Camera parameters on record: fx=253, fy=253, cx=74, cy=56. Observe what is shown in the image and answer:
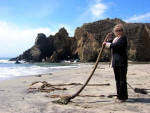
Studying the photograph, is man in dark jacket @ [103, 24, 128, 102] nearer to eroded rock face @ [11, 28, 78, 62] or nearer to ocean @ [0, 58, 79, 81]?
ocean @ [0, 58, 79, 81]

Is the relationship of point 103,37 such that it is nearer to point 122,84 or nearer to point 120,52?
point 120,52

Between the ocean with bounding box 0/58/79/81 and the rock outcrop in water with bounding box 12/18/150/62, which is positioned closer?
the ocean with bounding box 0/58/79/81

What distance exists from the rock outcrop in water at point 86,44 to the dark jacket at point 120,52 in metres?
41.6

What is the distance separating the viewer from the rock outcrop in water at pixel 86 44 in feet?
159

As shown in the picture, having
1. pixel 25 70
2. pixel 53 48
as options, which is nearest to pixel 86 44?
pixel 53 48

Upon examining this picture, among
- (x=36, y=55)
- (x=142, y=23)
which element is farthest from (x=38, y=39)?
(x=142, y=23)

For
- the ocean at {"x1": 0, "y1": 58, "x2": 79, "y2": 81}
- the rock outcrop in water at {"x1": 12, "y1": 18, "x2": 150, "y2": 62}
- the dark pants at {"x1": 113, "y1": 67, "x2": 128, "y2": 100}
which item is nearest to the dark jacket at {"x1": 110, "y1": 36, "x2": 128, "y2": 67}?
the dark pants at {"x1": 113, "y1": 67, "x2": 128, "y2": 100}

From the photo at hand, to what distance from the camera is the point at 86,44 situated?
192ft

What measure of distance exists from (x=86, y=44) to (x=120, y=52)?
52.5 m

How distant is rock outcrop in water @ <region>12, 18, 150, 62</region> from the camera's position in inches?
1912

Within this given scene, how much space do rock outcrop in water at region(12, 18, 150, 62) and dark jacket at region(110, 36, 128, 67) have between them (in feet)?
137

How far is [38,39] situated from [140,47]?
3645cm

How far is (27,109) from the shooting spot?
5.43 metres

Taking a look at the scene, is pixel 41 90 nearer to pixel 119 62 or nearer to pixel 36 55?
pixel 119 62
